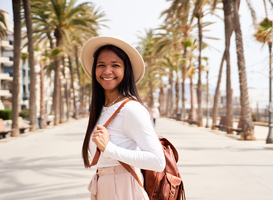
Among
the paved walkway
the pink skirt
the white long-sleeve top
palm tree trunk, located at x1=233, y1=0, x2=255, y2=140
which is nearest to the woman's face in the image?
the white long-sleeve top

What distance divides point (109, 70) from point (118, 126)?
1.15 ft

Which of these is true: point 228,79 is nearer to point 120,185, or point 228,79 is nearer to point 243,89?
point 243,89

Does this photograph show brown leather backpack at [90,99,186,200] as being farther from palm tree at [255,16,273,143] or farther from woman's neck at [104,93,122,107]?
palm tree at [255,16,273,143]

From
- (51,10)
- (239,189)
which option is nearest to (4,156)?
(239,189)

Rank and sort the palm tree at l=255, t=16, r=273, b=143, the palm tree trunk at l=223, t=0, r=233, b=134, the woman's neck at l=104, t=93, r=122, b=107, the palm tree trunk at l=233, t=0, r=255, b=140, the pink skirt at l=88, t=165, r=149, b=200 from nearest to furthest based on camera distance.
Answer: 1. the pink skirt at l=88, t=165, r=149, b=200
2. the woman's neck at l=104, t=93, r=122, b=107
3. the palm tree at l=255, t=16, r=273, b=143
4. the palm tree trunk at l=233, t=0, r=255, b=140
5. the palm tree trunk at l=223, t=0, r=233, b=134

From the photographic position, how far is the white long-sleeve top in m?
1.93

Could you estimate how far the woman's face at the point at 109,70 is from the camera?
2.20m

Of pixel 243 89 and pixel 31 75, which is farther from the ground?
pixel 31 75

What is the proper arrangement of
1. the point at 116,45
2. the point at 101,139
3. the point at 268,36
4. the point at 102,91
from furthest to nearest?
the point at 268,36
the point at 102,91
the point at 116,45
the point at 101,139

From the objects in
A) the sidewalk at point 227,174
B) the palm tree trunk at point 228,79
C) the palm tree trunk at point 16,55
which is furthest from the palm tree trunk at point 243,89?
the palm tree trunk at point 16,55

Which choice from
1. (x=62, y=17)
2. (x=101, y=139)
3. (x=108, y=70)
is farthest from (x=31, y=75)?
(x=101, y=139)

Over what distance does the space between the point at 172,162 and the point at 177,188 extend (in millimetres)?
160

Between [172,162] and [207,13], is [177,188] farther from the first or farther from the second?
[207,13]

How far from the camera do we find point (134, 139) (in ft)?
6.49
